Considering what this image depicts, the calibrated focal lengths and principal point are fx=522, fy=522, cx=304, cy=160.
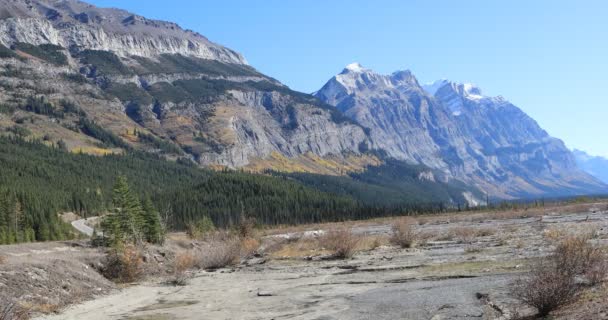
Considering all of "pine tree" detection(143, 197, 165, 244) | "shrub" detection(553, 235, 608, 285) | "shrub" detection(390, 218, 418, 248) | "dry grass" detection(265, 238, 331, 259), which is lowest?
"dry grass" detection(265, 238, 331, 259)

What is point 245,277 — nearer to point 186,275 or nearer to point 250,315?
point 186,275

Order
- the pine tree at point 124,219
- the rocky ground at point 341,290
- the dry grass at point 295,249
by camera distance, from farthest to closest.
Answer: the pine tree at point 124,219
the dry grass at point 295,249
the rocky ground at point 341,290

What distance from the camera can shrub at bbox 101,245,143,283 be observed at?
142ft

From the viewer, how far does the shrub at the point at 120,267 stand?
43344 mm

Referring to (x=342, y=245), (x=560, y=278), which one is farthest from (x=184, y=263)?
(x=560, y=278)

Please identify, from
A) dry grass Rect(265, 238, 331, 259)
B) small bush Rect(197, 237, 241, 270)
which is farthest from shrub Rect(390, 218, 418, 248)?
small bush Rect(197, 237, 241, 270)

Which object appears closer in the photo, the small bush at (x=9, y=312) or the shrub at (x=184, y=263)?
the small bush at (x=9, y=312)

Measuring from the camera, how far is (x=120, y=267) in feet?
143

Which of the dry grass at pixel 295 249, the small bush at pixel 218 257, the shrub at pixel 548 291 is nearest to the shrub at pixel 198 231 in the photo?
the dry grass at pixel 295 249

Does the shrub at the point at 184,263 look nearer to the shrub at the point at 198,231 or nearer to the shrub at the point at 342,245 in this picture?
the shrub at the point at 342,245

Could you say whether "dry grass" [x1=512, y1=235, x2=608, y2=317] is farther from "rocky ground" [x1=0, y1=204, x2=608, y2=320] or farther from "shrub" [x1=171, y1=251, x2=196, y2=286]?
"shrub" [x1=171, y1=251, x2=196, y2=286]

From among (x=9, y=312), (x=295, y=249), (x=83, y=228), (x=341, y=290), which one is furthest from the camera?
(x=83, y=228)

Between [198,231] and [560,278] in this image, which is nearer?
[560,278]

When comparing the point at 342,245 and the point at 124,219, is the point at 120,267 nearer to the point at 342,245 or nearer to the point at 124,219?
the point at 124,219
